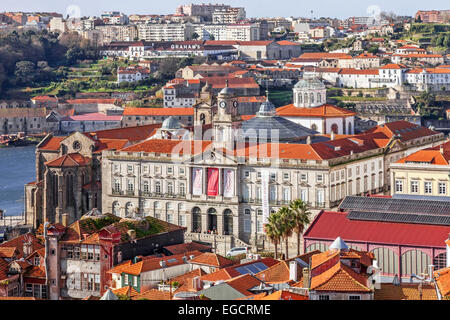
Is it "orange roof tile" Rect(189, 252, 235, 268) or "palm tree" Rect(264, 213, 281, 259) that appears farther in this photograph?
"palm tree" Rect(264, 213, 281, 259)

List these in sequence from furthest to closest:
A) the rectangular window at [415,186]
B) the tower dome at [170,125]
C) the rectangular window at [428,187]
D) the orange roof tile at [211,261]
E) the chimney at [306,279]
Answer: the tower dome at [170,125] → the rectangular window at [415,186] → the rectangular window at [428,187] → the orange roof tile at [211,261] → the chimney at [306,279]

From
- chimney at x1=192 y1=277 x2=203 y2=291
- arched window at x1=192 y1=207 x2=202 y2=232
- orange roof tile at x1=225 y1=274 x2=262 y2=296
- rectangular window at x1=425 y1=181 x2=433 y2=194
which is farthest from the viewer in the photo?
arched window at x1=192 y1=207 x2=202 y2=232

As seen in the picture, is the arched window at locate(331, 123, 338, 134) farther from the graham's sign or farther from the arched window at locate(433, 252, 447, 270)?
the graham's sign

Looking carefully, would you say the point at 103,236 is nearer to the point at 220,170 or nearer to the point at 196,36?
the point at 220,170

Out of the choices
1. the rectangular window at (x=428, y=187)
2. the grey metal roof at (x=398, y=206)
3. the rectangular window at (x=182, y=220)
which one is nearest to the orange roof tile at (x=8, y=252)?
the grey metal roof at (x=398, y=206)

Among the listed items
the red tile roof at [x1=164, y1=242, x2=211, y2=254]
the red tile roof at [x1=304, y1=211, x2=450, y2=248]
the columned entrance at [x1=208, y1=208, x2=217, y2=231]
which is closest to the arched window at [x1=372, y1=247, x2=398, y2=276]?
the red tile roof at [x1=304, y1=211, x2=450, y2=248]

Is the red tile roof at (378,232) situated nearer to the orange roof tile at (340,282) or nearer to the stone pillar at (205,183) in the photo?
the stone pillar at (205,183)
